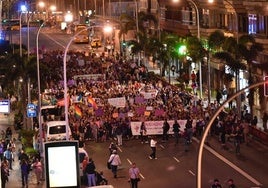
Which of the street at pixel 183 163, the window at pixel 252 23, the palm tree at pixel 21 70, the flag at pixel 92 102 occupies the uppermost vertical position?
the window at pixel 252 23

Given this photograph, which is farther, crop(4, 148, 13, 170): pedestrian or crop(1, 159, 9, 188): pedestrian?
crop(4, 148, 13, 170): pedestrian

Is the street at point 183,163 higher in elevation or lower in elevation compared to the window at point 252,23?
lower

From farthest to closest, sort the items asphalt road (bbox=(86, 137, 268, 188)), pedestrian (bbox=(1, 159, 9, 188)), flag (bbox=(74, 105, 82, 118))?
flag (bbox=(74, 105, 82, 118))
asphalt road (bbox=(86, 137, 268, 188))
pedestrian (bbox=(1, 159, 9, 188))

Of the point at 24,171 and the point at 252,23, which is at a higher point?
the point at 252,23

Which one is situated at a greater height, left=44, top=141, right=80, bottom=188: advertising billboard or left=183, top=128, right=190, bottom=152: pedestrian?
left=44, top=141, right=80, bottom=188: advertising billboard

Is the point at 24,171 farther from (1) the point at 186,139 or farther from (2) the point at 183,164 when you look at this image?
(1) the point at 186,139

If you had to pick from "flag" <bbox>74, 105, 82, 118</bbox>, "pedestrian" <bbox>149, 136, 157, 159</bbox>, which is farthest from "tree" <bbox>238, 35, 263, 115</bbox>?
"pedestrian" <bbox>149, 136, 157, 159</bbox>

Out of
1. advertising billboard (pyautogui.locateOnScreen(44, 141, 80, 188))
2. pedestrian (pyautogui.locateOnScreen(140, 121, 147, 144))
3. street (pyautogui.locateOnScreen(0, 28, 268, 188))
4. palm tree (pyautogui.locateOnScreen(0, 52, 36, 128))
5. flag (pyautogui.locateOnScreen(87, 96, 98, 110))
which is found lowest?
street (pyautogui.locateOnScreen(0, 28, 268, 188))

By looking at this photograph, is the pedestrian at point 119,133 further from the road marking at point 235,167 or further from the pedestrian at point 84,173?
the pedestrian at point 84,173

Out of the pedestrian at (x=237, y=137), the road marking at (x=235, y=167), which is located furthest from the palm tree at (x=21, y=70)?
the pedestrian at (x=237, y=137)

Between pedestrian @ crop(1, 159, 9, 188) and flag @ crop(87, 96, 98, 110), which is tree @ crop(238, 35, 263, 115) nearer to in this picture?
flag @ crop(87, 96, 98, 110)

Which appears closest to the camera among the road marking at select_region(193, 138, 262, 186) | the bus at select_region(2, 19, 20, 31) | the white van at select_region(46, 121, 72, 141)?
the road marking at select_region(193, 138, 262, 186)

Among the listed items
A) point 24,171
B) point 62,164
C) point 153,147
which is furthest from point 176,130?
point 62,164

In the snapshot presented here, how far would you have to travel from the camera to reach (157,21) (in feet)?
316
